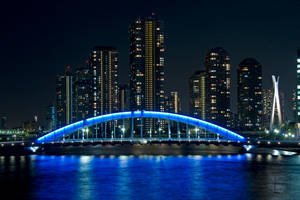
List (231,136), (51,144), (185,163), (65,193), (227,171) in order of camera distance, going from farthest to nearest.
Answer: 1. (231,136)
2. (51,144)
3. (185,163)
4. (227,171)
5. (65,193)

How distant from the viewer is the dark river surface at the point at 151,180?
41125 mm

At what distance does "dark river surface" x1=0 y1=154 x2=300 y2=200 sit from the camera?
41.1 metres

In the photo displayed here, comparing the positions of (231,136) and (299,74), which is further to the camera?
(299,74)

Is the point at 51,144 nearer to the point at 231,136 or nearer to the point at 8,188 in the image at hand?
the point at 231,136

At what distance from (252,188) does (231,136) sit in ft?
166

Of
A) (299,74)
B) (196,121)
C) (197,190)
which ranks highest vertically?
(299,74)

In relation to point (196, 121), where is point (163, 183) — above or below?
below

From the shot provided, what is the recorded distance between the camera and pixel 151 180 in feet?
166

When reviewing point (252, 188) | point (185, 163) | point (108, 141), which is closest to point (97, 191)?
point (252, 188)

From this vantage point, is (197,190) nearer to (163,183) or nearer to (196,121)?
(163,183)

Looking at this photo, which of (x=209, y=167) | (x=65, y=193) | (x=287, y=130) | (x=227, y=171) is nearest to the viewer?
(x=65, y=193)

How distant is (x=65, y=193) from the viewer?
41.8m

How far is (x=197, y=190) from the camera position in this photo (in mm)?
43406

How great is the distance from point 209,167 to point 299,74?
227ft
